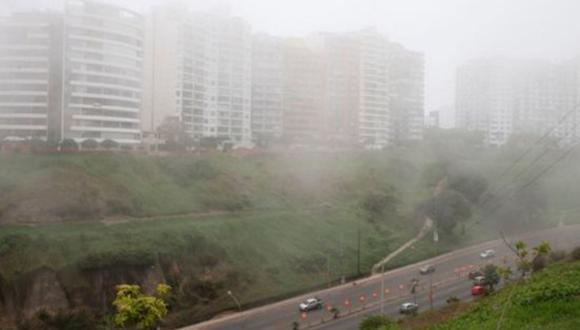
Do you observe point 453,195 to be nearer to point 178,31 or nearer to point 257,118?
point 257,118

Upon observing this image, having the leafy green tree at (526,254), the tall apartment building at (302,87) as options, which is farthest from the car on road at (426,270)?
the tall apartment building at (302,87)

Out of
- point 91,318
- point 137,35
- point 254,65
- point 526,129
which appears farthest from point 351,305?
point 526,129

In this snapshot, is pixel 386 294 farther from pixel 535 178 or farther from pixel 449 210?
pixel 535 178

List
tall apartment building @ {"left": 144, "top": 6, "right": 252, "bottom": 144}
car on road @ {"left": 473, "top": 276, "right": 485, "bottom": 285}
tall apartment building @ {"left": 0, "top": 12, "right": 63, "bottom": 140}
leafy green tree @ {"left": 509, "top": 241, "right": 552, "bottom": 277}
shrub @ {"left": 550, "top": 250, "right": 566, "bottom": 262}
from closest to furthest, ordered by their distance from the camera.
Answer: leafy green tree @ {"left": 509, "top": 241, "right": 552, "bottom": 277}
shrub @ {"left": 550, "top": 250, "right": 566, "bottom": 262}
car on road @ {"left": 473, "top": 276, "right": 485, "bottom": 285}
tall apartment building @ {"left": 0, "top": 12, "right": 63, "bottom": 140}
tall apartment building @ {"left": 144, "top": 6, "right": 252, "bottom": 144}

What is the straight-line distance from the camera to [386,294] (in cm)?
1088

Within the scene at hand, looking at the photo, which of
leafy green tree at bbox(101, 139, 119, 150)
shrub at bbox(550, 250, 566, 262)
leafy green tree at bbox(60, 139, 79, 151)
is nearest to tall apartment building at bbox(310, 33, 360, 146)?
leafy green tree at bbox(101, 139, 119, 150)

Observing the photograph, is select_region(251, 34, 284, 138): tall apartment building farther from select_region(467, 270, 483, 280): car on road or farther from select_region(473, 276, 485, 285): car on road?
select_region(473, 276, 485, 285): car on road

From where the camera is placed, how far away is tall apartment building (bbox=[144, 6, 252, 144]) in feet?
45.6

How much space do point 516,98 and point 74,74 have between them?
1200cm

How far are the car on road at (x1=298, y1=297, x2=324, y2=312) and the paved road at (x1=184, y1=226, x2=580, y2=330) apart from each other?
0.11 m

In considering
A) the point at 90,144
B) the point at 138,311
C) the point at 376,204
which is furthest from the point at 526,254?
the point at 90,144

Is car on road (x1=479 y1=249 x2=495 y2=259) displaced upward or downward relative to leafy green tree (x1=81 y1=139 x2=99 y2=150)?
downward

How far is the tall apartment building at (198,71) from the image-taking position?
13906mm

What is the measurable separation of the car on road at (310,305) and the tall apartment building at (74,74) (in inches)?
250
